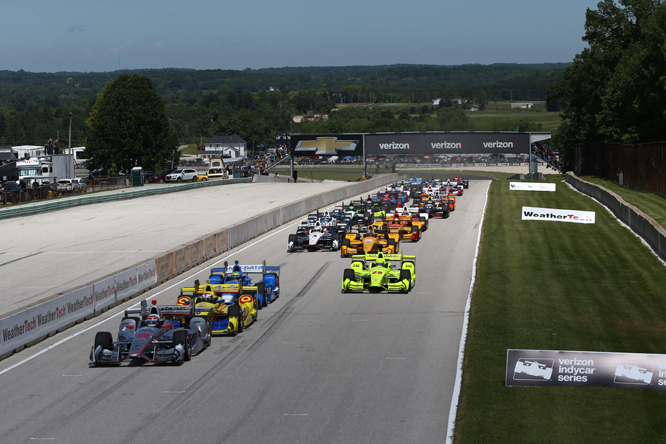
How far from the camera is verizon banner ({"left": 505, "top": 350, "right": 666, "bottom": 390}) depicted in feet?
38.3

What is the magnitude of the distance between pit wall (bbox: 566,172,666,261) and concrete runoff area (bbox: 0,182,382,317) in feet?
→ 62.0

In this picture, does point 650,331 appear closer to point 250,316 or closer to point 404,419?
point 404,419

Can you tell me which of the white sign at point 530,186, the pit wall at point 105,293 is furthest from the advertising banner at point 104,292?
the white sign at point 530,186

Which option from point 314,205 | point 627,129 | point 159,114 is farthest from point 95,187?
point 627,129

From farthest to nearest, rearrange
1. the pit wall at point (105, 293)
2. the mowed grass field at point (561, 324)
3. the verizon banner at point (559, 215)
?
the verizon banner at point (559, 215) < the pit wall at point (105, 293) < the mowed grass field at point (561, 324)

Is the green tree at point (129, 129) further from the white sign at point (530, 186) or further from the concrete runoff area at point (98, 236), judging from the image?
the white sign at point (530, 186)

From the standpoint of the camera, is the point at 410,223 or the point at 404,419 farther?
the point at 410,223

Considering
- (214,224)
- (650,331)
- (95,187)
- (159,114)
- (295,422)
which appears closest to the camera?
(295,422)

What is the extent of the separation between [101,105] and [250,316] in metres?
85.6

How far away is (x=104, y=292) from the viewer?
21.1 metres

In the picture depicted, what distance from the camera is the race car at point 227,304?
1742 cm

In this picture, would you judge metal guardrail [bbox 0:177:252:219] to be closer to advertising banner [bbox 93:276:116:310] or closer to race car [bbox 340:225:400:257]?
race car [bbox 340:225:400:257]

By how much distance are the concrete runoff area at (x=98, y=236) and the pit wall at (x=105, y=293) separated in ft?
1.79

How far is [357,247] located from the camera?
29375 millimetres
